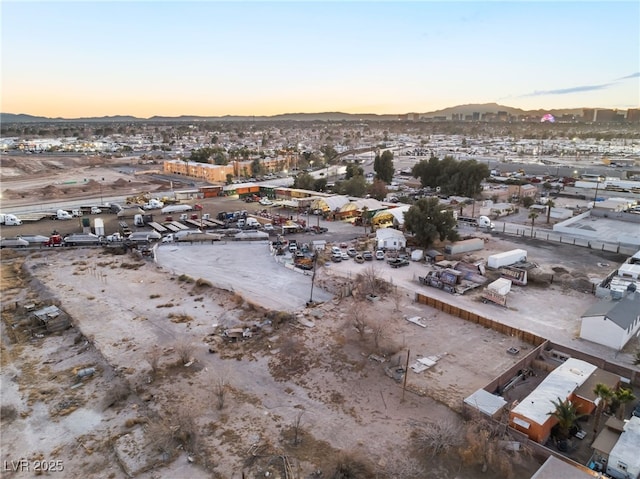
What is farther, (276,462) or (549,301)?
(549,301)

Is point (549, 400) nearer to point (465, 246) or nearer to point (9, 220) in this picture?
point (465, 246)

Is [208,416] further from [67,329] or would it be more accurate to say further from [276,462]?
[67,329]

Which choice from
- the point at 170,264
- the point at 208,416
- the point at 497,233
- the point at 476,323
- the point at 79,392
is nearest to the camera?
the point at 208,416

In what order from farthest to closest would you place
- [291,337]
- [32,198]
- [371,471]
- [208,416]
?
[32,198] → [291,337] → [208,416] → [371,471]

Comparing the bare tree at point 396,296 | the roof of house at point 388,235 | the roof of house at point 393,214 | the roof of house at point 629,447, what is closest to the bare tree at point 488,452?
the roof of house at point 629,447

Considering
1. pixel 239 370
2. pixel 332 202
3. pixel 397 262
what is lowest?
pixel 239 370

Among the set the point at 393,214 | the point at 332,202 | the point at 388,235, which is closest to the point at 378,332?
the point at 388,235

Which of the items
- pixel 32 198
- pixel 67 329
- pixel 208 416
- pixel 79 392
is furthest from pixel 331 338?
pixel 32 198
